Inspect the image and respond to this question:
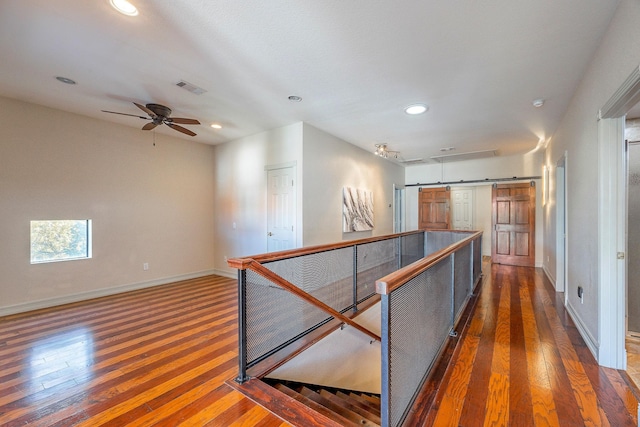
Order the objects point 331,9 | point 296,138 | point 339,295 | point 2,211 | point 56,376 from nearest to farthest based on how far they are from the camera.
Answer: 1. point 331,9
2. point 56,376
3. point 339,295
4. point 2,211
5. point 296,138

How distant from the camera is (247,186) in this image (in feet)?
17.6

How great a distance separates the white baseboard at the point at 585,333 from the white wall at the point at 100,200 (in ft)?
19.5

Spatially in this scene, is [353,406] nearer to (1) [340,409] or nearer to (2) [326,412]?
(1) [340,409]

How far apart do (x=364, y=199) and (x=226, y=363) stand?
4.43m

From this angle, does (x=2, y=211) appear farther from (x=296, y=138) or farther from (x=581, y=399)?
(x=581, y=399)

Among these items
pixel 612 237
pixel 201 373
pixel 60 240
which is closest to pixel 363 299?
pixel 201 373

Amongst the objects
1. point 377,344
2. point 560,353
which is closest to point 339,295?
point 377,344

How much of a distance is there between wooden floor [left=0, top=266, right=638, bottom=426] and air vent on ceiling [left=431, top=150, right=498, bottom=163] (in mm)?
3848

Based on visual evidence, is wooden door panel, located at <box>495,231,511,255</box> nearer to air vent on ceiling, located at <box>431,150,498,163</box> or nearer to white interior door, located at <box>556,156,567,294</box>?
air vent on ceiling, located at <box>431,150,498,163</box>

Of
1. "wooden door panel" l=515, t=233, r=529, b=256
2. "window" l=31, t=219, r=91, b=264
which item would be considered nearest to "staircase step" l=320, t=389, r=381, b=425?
"window" l=31, t=219, r=91, b=264

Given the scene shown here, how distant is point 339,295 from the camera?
324cm

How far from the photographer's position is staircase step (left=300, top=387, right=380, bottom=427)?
1.92 meters

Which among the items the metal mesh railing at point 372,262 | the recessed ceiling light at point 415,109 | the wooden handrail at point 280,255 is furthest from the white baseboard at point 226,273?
the recessed ceiling light at point 415,109

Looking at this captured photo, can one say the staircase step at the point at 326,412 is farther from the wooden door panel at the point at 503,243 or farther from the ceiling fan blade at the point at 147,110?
the wooden door panel at the point at 503,243
